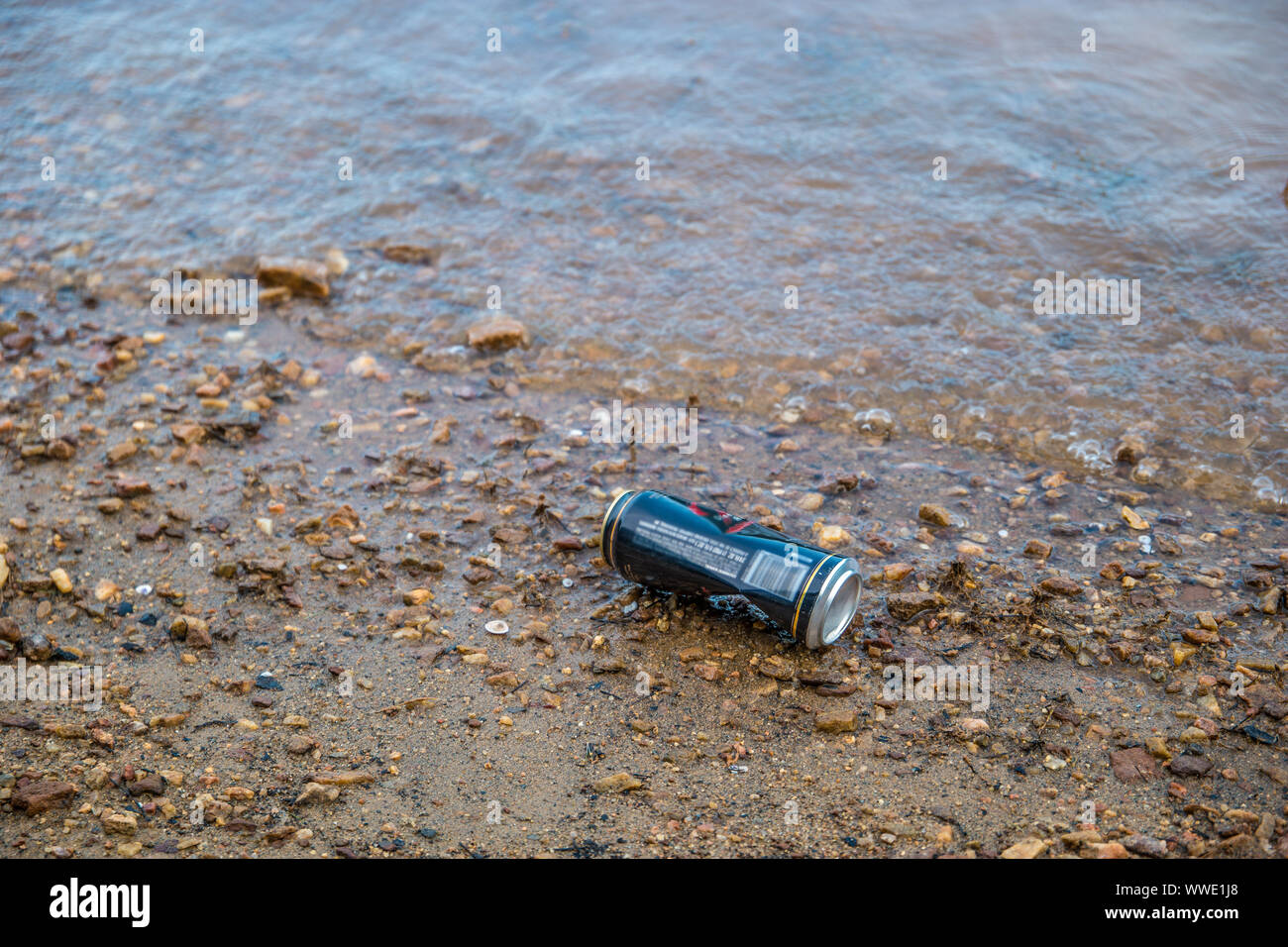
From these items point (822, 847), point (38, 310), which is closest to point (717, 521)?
point (822, 847)

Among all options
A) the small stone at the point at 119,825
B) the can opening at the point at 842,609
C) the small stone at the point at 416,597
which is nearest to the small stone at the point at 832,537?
the can opening at the point at 842,609

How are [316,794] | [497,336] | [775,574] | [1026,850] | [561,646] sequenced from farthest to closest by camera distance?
[497,336] < [561,646] < [775,574] < [316,794] < [1026,850]

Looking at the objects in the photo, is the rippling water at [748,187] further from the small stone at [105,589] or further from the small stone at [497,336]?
the small stone at [105,589]

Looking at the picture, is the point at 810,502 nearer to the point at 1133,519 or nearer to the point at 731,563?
the point at 731,563

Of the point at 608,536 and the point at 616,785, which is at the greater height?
the point at 608,536

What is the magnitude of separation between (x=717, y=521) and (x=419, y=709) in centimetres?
96

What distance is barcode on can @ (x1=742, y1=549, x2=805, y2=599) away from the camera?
2.50m

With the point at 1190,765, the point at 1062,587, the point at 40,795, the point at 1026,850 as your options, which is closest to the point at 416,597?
the point at 40,795

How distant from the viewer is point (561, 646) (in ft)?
8.79

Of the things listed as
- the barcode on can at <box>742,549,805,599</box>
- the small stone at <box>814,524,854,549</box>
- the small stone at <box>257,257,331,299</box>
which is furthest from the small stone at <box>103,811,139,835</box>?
the small stone at <box>257,257,331,299</box>

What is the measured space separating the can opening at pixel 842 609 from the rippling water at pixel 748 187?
4.19 feet

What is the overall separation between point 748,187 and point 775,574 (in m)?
3.14

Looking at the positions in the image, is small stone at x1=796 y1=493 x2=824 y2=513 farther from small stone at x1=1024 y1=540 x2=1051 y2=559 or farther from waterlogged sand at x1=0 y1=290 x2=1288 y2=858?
small stone at x1=1024 y1=540 x2=1051 y2=559
